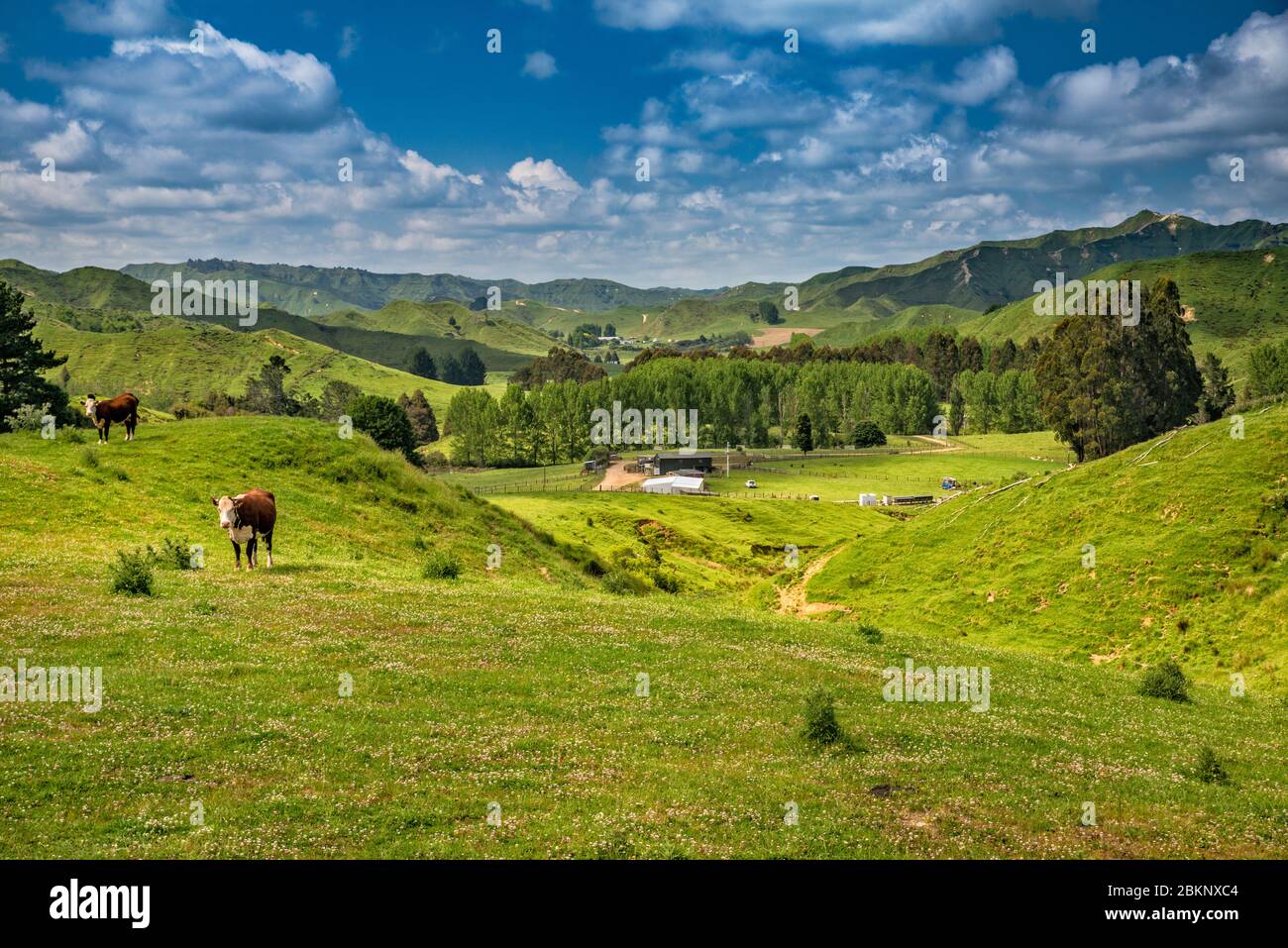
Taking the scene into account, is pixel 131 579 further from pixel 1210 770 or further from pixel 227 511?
pixel 1210 770

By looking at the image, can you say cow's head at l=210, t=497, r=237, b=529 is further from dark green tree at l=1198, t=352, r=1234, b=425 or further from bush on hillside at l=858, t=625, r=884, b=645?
dark green tree at l=1198, t=352, r=1234, b=425

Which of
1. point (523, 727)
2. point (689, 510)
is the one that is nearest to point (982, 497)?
point (523, 727)

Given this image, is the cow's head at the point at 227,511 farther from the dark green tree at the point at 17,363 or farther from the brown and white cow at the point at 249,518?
the dark green tree at the point at 17,363

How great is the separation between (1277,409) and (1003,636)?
25966mm

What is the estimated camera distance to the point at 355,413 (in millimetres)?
146125

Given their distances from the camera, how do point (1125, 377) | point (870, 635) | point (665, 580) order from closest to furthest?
point (870, 635)
point (665, 580)
point (1125, 377)

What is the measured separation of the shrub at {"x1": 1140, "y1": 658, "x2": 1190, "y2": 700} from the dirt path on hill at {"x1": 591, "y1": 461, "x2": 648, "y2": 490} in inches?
5164

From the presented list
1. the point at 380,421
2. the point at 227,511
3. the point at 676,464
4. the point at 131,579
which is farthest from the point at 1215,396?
the point at 131,579

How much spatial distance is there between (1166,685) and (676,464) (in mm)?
158695

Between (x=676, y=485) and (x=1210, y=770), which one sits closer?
(x=1210, y=770)

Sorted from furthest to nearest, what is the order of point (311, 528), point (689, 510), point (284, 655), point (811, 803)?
point (689, 510), point (311, 528), point (284, 655), point (811, 803)

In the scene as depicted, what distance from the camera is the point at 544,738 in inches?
706

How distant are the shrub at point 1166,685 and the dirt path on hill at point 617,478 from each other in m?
131
